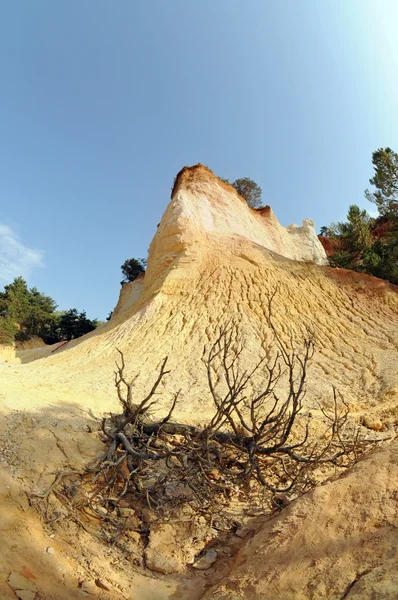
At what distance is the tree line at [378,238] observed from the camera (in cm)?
1547

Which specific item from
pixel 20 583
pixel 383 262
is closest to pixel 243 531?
pixel 20 583

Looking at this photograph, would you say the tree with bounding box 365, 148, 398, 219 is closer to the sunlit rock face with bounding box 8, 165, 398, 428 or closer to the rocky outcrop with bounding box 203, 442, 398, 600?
the sunlit rock face with bounding box 8, 165, 398, 428

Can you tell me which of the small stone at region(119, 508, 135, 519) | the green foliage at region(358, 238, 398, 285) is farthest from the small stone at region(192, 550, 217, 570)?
the green foliage at region(358, 238, 398, 285)

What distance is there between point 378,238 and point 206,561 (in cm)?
1699

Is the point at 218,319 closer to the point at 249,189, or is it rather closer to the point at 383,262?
the point at 383,262

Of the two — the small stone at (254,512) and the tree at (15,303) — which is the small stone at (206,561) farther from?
the tree at (15,303)

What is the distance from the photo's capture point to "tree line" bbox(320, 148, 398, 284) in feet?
50.8

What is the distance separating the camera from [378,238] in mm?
17344

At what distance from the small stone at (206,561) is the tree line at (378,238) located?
14.3 metres

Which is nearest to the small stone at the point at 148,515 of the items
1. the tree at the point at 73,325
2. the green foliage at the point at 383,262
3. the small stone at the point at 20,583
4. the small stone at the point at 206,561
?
the small stone at the point at 206,561

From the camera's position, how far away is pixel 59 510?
3361 millimetres

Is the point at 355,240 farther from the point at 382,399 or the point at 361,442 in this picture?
the point at 361,442

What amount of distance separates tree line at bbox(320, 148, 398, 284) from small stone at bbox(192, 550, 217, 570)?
14264 mm

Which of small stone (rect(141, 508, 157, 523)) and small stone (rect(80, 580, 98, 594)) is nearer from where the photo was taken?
small stone (rect(80, 580, 98, 594))
